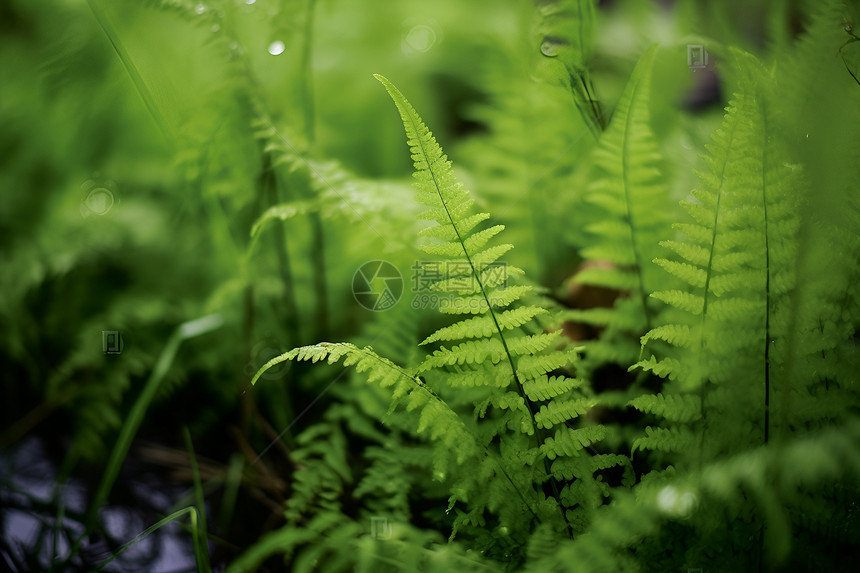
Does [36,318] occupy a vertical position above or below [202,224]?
below

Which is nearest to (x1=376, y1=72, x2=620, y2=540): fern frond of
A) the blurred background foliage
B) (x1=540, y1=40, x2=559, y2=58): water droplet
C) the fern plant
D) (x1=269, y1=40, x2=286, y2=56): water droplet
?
the fern plant

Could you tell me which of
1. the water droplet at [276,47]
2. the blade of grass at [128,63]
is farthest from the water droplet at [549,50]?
the blade of grass at [128,63]

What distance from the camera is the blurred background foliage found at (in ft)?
3.04

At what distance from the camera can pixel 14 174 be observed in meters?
1.51

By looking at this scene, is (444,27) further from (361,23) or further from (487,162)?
(487,162)

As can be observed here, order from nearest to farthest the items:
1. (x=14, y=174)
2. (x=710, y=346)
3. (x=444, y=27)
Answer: (x=710, y=346)
(x=14, y=174)
(x=444, y=27)

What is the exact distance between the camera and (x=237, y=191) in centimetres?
100

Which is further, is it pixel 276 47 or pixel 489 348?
pixel 276 47

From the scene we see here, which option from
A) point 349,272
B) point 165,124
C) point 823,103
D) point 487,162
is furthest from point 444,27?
point 823,103

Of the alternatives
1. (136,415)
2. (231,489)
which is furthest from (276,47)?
(231,489)

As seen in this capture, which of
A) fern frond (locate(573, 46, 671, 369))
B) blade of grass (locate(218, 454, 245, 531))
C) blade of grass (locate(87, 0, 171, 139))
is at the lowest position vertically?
blade of grass (locate(218, 454, 245, 531))

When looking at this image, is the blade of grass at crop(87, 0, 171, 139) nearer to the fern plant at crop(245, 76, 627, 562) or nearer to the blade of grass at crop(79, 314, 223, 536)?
the blade of grass at crop(79, 314, 223, 536)

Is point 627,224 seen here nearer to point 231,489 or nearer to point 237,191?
point 237,191

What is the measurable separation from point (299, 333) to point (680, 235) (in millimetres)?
784
